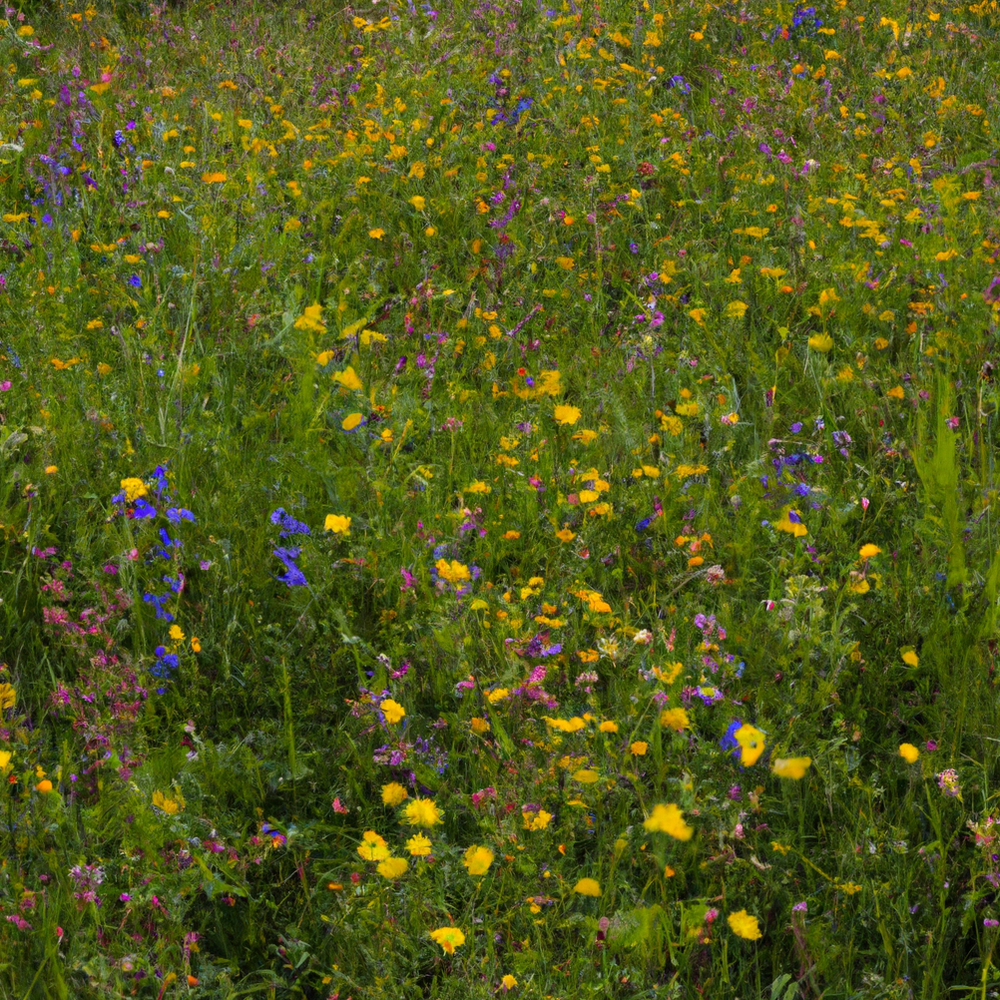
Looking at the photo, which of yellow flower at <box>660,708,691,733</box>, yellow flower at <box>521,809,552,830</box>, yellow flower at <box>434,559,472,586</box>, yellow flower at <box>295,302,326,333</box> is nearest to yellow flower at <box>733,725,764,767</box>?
yellow flower at <box>660,708,691,733</box>

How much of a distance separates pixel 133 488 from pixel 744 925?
1535 millimetres

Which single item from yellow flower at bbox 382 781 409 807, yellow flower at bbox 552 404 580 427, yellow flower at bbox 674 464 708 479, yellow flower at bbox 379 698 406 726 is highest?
yellow flower at bbox 552 404 580 427

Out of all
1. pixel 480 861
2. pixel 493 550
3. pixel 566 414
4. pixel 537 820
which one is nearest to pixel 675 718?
pixel 537 820

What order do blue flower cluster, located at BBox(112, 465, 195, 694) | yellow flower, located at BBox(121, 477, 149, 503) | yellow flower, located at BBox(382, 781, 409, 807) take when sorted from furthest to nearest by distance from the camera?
yellow flower, located at BBox(121, 477, 149, 503)
blue flower cluster, located at BBox(112, 465, 195, 694)
yellow flower, located at BBox(382, 781, 409, 807)

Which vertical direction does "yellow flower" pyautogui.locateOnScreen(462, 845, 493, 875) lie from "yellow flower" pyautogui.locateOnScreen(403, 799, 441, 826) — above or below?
below

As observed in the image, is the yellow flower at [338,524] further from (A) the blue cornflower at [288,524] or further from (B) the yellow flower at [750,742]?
(B) the yellow flower at [750,742]

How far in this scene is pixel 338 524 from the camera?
7.55 ft

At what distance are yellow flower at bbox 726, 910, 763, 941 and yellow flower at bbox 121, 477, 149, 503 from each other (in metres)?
1.50

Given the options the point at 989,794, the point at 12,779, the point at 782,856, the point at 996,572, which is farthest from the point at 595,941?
the point at 996,572

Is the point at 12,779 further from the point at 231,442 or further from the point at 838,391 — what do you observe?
the point at 838,391

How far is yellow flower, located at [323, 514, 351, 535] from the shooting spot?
229 centimetres

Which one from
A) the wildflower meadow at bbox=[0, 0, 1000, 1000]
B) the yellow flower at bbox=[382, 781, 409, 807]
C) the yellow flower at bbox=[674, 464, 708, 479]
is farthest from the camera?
the yellow flower at bbox=[674, 464, 708, 479]

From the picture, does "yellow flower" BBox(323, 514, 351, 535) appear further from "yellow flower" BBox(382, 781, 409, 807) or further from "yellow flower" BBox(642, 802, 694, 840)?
"yellow flower" BBox(642, 802, 694, 840)

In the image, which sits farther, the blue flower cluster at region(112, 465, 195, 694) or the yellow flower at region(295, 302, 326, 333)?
the yellow flower at region(295, 302, 326, 333)
